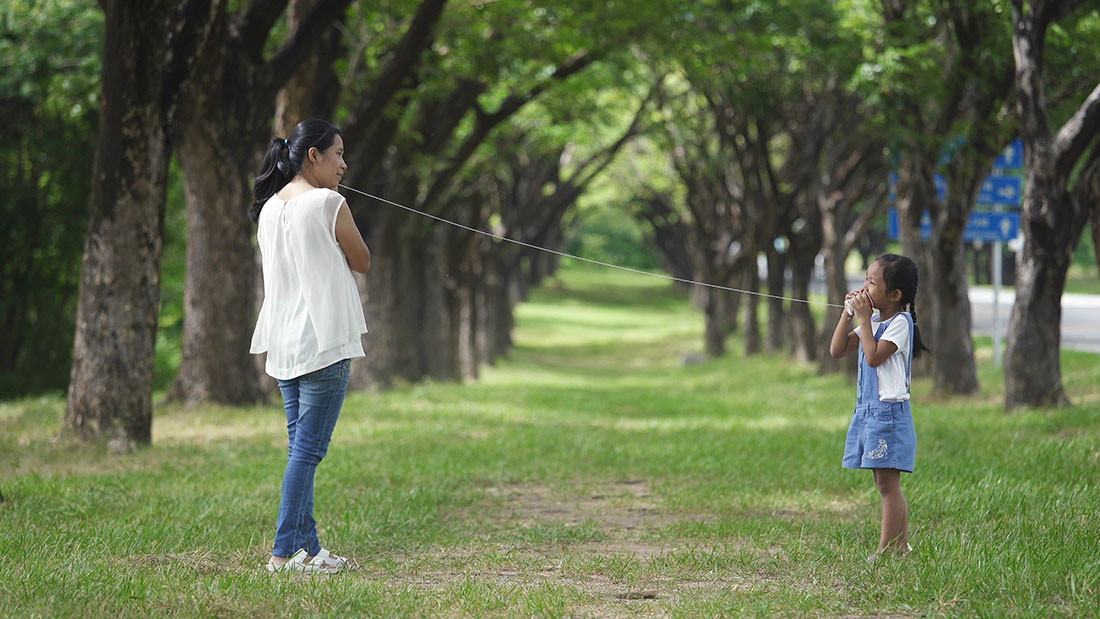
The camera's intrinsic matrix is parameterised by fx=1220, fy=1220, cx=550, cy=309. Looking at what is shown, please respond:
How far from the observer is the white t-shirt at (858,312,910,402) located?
5.70 m

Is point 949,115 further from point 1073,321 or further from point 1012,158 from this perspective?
point 1073,321

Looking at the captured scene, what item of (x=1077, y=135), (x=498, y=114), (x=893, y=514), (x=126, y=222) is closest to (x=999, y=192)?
(x=1077, y=135)

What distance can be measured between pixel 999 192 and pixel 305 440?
15284 millimetres

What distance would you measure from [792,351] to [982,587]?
22.5m

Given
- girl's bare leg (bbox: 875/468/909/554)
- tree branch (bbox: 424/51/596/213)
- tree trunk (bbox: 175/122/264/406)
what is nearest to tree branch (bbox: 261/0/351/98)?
tree trunk (bbox: 175/122/264/406)

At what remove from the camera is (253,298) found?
13773 millimetres

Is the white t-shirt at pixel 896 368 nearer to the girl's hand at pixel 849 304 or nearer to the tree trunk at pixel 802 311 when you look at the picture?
the girl's hand at pixel 849 304

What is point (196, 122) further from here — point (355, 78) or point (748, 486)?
point (748, 486)

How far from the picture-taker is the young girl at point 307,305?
17.5ft

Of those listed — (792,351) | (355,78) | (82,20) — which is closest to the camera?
(82,20)

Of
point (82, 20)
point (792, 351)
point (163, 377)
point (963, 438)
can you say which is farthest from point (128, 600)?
point (792, 351)

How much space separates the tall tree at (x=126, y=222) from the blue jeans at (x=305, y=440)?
16.4 feet

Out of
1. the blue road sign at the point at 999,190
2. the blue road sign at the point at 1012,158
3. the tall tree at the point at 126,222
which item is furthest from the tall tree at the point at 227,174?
the blue road sign at the point at 1012,158

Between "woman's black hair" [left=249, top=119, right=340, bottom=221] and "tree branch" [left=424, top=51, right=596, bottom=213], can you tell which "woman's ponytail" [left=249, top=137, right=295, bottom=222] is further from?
"tree branch" [left=424, top=51, right=596, bottom=213]
